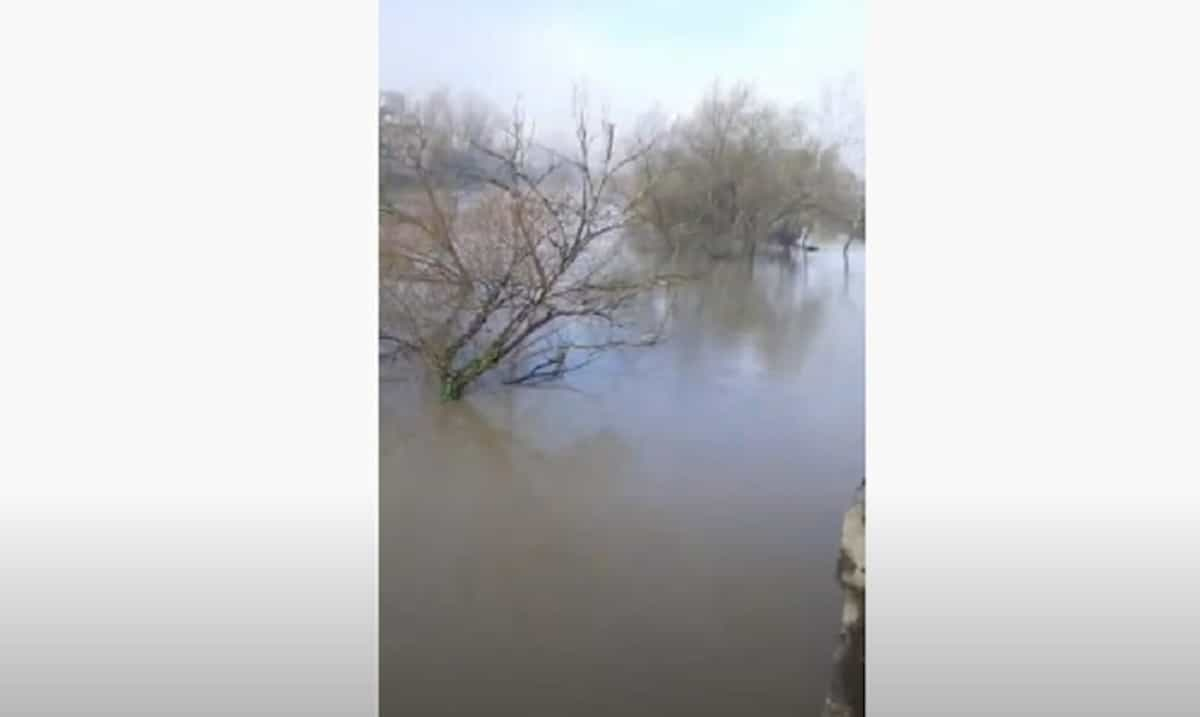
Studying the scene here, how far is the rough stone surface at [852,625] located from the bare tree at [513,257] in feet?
2.22

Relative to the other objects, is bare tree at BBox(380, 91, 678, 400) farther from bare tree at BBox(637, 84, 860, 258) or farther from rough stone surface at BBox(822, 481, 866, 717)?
rough stone surface at BBox(822, 481, 866, 717)

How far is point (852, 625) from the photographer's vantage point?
8.91ft

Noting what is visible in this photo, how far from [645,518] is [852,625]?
0.56 meters

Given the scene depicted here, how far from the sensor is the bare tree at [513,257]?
277cm

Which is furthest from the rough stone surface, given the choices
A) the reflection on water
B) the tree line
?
the tree line

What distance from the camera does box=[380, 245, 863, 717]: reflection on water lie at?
271 cm

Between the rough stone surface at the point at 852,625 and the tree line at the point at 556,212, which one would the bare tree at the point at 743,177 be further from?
the rough stone surface at the point at 852,625

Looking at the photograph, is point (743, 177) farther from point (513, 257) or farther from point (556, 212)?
point (513, 257)

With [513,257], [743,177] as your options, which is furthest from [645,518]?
[743,177]

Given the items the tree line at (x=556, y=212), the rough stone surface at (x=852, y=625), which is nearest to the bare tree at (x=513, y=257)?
the tree line at (x=556, y=212)

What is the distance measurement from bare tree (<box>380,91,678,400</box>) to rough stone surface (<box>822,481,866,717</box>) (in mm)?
677

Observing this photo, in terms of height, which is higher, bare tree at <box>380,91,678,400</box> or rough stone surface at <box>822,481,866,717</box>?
bare tree at <box>380,91,678,400</box>
